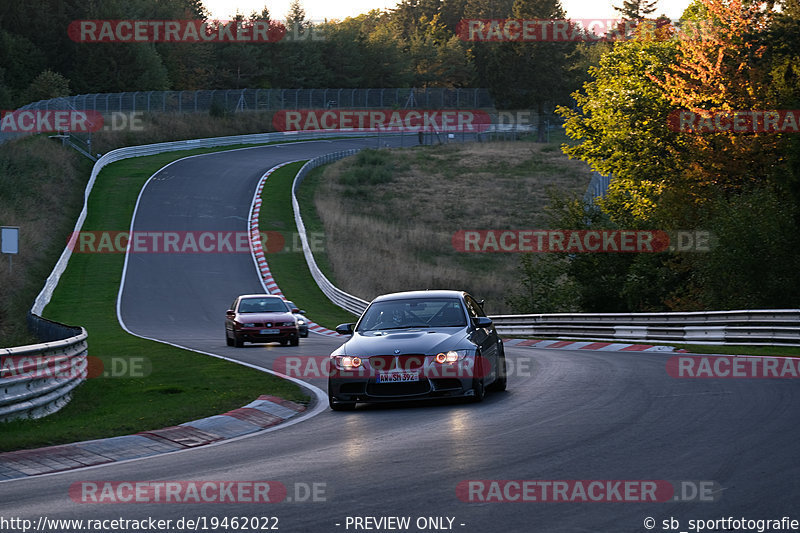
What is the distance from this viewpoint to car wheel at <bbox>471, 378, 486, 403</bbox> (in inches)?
521

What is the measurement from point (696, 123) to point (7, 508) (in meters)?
33.9

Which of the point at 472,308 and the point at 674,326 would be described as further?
the point at 674,326

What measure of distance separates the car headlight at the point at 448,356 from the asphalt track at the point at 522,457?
0.61m

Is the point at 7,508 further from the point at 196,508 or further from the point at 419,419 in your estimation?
the point at 419,419

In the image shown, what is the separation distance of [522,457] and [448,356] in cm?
431

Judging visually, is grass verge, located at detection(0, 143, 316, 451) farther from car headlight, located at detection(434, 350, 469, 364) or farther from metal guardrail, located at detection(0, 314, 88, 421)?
car headlight, located at detection(434, 350, 469, 364)

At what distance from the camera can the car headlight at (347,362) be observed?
43.1 ft

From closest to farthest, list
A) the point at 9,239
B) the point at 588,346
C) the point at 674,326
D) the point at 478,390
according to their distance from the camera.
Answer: the point at 478,390
the point at 588,346
the point at 674,326
the point at 9,239

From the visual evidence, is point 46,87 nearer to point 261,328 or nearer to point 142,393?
point 261,328

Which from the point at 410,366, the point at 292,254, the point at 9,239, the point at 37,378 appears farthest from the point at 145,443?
the point at 292,254

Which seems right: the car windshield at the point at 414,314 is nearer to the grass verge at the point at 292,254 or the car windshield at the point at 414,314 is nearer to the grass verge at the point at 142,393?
the grass verge at the point at 142,393

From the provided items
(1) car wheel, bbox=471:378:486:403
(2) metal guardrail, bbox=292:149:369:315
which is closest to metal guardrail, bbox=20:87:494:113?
(2) metal guardrail, bbox=292:149:369:315

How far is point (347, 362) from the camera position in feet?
43.3

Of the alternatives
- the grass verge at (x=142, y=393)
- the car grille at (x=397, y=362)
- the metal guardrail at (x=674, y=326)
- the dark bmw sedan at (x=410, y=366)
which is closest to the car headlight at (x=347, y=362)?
the dark bmw sedan at (x=410, y=366)
